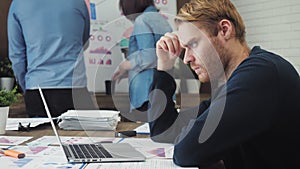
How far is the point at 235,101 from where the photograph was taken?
0.96 meters

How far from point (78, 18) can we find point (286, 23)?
175 centimetres

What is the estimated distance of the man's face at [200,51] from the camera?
3.97ft

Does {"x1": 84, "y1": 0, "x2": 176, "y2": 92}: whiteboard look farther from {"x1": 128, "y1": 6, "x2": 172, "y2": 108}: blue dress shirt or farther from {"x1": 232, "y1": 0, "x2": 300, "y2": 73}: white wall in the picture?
{"x1": 128, "y1": 6, "x2": 172, "y2": 108}: blue dress shirt

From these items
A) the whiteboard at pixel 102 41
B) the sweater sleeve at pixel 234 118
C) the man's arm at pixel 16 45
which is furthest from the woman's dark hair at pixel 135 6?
the whiteboard at pixel 102 41

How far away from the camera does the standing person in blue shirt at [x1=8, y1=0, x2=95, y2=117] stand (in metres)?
2.06

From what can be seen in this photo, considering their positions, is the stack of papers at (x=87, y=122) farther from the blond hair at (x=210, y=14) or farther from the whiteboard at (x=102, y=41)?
the whiteboard at (x=102, y=41)

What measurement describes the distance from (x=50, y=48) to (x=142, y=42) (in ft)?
2.10

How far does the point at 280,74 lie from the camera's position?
0.99m

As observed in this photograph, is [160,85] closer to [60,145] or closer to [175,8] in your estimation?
[60,145]

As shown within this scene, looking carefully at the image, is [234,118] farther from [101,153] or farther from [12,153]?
[12,153]

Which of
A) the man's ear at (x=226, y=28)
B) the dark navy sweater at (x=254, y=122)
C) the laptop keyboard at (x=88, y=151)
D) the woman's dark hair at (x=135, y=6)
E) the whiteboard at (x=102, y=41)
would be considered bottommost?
the whiteboard at (x=102, y=41)

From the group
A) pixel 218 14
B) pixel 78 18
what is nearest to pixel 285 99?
pixel 218 14

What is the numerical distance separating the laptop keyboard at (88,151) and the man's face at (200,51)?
411mm

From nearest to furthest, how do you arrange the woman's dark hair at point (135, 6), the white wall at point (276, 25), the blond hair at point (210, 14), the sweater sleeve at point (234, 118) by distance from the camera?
1. the sweater sleeve at point (234, 118)
2. the blond hair at point (210, 14)
3. the woman's dark hair at point (135, 6)
4. the white wall at point (276, 25)
